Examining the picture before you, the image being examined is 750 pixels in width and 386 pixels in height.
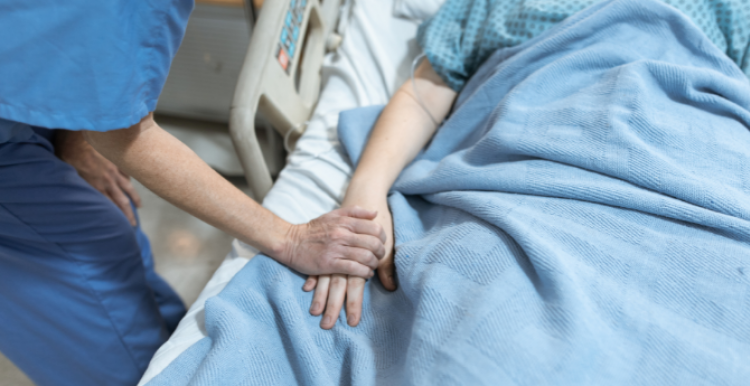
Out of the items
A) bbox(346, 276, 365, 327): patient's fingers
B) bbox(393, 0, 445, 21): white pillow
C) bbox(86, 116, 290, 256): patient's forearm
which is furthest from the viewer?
bbox(393, 0, 445, 21): white pillow

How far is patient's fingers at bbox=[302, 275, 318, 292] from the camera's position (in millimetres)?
694

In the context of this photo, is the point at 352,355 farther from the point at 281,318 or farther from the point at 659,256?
the point at 659,256

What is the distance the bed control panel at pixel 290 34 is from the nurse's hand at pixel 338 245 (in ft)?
1.45

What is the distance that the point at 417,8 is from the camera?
1228 millimetres

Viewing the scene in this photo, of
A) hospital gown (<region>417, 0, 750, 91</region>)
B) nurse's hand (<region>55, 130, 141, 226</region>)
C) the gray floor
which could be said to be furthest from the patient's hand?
the gray floor

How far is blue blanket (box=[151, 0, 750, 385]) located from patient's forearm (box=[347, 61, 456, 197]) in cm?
5

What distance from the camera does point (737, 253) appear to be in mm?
542

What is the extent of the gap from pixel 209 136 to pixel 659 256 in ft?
5.83

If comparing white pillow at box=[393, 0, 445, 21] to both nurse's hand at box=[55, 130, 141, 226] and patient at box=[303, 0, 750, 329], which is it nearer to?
patient at box=[303, 0, 750, 329]

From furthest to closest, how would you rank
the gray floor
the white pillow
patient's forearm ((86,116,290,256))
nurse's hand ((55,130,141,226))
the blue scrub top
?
the gray floor < the white pillow < nurse's hand ((55,130,141,226)) < patient's forearm ((86,116,290,256)) < the blue scrub top

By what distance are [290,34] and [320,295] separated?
633 millimetres

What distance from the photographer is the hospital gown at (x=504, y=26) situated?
0.84 metres

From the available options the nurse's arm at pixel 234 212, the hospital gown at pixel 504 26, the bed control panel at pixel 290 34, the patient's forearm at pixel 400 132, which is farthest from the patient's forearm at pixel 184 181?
the hospital gown at pixel 504 26

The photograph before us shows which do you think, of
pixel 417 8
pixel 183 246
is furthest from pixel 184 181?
pixel 183 246
